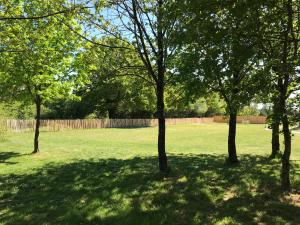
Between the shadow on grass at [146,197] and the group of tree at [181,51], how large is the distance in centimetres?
116

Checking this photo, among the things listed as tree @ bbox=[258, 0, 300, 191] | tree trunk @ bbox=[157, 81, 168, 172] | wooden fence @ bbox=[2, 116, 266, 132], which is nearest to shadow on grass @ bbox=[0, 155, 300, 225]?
tree trunk @ bbox=[157, 81, 168, 172]

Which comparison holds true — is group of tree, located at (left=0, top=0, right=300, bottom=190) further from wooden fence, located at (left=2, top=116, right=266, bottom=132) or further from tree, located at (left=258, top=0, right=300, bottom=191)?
wooden fence, located at (left=2, top=116, right=266, bottom=132)

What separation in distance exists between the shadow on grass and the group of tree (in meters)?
1.16

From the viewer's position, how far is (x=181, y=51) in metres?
8.75

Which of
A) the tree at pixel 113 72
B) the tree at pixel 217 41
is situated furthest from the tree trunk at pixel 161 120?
the tree at pixel 217 41

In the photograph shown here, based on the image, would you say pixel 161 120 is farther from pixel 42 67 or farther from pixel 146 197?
pixel 42 67

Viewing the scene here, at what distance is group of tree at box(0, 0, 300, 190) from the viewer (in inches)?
247

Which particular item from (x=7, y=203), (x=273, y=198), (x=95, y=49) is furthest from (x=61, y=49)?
(x=273, y=198)

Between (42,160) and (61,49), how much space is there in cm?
475

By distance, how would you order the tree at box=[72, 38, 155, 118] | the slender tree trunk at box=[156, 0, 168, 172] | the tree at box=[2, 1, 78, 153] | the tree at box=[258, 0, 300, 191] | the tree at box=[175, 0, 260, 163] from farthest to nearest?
1. the tree at box=[2, 1, 78, 153]
2. the tree at box=[72, 38, 155, 118]
3. the slender tree trunk at box=[156, 0, 168, 172]
4. the tree at box=[258, 0, 300, 191]
5. the tree at box=[175, 0, 260, 163]

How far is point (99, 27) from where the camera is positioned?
31.3 ft

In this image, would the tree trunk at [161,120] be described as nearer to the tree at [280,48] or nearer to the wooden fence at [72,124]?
the tree at [280,48]

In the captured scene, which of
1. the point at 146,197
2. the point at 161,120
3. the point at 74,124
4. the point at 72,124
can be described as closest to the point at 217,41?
the point at 146,197

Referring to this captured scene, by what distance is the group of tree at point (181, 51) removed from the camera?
247 inches
